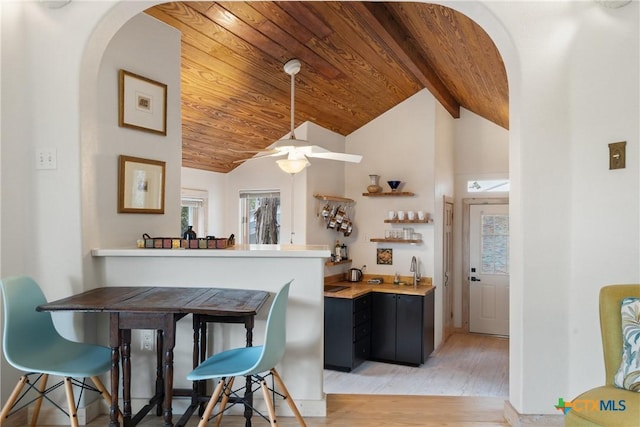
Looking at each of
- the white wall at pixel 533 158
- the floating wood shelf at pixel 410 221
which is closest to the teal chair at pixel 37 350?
the white wall at pixel 533 158

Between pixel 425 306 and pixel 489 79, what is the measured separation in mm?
2667

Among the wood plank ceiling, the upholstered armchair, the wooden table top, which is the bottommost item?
the upholstered armchair

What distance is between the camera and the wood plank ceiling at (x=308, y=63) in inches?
125

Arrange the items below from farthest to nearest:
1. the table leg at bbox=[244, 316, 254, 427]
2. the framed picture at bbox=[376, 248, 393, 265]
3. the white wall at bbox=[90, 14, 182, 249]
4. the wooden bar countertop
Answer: the framed picture at bbox=[376, 248, 393, 265] < the wooden bar countertop < the white wall at bbox=[90, 14, 182, 249] < the table leg at bbox=[244, 316, 254, 427]

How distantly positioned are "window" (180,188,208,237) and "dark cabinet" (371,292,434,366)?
7.73 ft

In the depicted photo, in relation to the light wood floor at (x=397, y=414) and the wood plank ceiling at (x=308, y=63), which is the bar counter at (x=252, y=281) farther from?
the wood plank ceiling at (x=308, y=63)

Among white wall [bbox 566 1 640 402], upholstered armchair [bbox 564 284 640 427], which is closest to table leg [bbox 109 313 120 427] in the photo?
upholstered armchair [bbox 564 284 640 427]

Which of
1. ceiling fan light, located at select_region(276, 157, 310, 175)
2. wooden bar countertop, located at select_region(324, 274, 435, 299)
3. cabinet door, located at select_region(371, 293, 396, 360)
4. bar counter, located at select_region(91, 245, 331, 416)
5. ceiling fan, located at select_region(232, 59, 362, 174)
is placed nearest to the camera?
bar counter, located at select_region(91, 245, 331, 416)

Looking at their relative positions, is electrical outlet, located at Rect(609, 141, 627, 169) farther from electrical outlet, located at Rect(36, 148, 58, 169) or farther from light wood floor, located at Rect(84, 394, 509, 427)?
electrical outlet, located at Rect(36, 148, 58, 169)

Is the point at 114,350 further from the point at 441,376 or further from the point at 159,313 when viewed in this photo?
the point at 441,376

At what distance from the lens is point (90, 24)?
2.36m

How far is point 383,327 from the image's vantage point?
533 cm

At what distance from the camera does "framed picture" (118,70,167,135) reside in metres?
2.79

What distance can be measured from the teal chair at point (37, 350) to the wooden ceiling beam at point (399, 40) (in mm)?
2731
